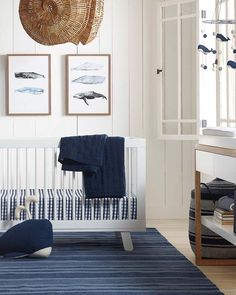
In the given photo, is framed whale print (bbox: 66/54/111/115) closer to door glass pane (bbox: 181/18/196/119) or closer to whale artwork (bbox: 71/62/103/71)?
whale artwork (bbox: 71/62/103/71)

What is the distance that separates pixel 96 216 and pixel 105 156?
0.38 m

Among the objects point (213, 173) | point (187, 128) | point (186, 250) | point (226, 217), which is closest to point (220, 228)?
point (226, 217)

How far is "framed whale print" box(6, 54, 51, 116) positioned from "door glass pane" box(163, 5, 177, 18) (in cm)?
108

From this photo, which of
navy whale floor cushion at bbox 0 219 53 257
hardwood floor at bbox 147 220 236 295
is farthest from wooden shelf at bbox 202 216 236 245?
navy whale floor cushion at bbox 0 219 53 257

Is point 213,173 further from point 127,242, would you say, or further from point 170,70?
point 170,70

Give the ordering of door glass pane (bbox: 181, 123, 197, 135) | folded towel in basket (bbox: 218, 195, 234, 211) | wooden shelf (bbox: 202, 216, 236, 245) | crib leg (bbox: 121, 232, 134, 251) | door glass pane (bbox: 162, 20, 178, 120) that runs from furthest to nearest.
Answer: door glass pane (bbox: 162, 20, 178, 120) < door glass pane (bbox: 181, 123, 197, 135) < crib leg (bbox: 121, 232, 134, 251) < folded towel in basket (bbox: 218, 195, 234, 211) < wooden shelf (bbox: 202, 216, 236, 245)

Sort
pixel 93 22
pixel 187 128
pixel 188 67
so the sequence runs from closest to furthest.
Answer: pixel 93 22, pixel 187 128, pixel 188 67

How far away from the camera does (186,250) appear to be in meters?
4.63

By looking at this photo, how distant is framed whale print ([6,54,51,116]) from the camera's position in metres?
6.02

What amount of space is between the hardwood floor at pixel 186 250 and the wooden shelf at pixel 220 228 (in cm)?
22

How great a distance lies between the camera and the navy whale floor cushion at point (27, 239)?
4.19 m

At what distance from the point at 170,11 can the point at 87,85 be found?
3.03 ft

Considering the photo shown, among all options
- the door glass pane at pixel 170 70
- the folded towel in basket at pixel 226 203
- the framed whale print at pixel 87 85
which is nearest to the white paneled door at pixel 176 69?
the door glass pane at pixel 170 70

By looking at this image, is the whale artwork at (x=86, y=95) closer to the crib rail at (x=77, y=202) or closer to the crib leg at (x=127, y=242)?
the crib rail at (x=77, y=202)
